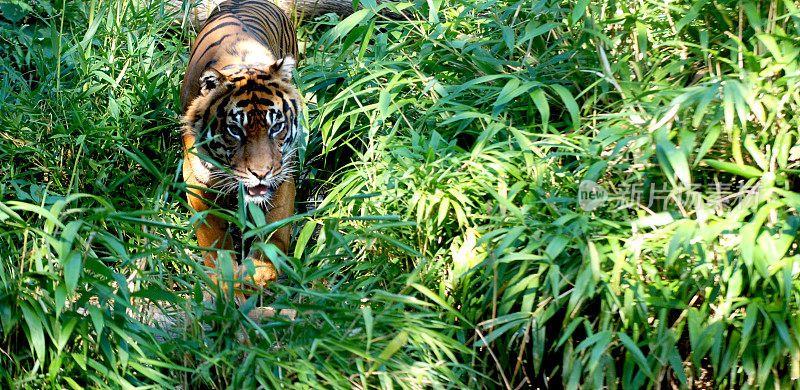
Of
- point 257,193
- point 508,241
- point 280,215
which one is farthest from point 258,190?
point 508,241

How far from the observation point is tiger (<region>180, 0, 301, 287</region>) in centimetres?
324

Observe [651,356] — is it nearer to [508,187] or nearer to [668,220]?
[668,220]

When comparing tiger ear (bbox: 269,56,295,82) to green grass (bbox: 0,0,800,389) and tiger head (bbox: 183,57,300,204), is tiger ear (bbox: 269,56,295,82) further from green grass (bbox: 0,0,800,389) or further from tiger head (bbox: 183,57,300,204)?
green grass (bbox: 0,0,800,389)

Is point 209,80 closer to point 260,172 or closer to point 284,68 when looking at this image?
point 284,68

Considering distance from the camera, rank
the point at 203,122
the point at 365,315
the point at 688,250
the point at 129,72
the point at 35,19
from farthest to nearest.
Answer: the point at 35,19 → the point at 129,72 → the point at 203,122 → the point at 688,250 → the point at 365,315

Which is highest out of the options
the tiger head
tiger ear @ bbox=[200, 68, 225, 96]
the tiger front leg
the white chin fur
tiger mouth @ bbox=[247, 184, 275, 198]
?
tiger ear @ bbox=[200, 68, 225, 96]

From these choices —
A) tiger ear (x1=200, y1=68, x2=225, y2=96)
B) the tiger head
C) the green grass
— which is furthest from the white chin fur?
tiger ear (x1=200, y1=68, x2=225, y2=96)

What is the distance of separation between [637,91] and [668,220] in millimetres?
650

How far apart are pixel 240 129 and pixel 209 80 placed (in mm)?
231

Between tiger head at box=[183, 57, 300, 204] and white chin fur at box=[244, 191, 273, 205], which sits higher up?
tiger head at box=[183, 57, 300, 204]

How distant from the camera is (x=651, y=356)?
221cm

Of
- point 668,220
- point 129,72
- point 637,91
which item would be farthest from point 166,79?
point 668,220

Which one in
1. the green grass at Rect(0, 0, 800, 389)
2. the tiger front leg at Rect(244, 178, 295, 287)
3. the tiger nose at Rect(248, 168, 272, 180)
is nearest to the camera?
the green grass at Rect(0, 0, 800, 389)

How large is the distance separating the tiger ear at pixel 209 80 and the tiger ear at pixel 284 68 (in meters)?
0.24
